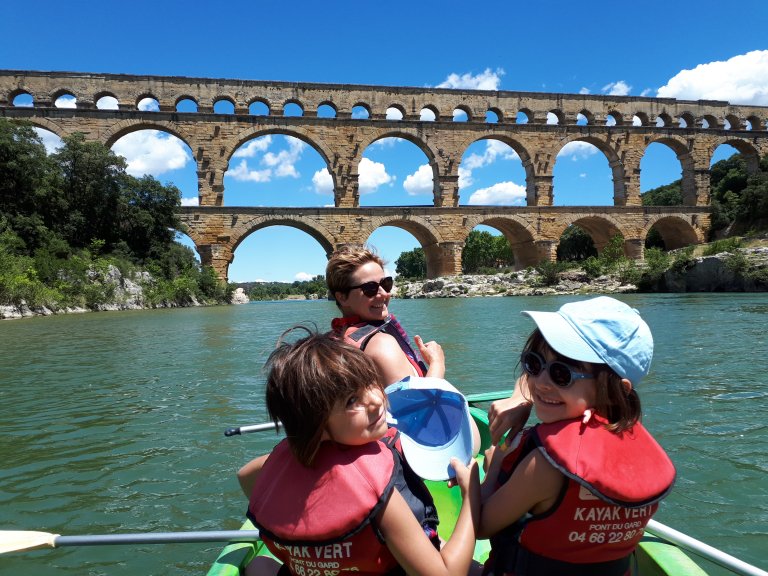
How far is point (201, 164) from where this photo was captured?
28.0 m

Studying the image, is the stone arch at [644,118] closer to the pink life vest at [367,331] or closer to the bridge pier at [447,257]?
the bridge pier at [447,257]

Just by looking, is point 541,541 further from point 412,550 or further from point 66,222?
point 66,222

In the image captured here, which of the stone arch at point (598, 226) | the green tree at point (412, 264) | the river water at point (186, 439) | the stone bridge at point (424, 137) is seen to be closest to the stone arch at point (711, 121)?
the stone bridge at point (424, 137)

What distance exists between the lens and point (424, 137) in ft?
100

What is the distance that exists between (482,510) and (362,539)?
1.20ft

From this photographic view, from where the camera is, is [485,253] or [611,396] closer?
[611,396]

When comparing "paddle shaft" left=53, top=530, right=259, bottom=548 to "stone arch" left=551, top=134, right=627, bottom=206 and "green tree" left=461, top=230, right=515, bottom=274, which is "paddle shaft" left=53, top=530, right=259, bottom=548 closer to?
"stone arch" left=551, top=134, right=627, bottom=206

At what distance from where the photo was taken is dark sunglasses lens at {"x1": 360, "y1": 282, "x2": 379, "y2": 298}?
8.01 ft

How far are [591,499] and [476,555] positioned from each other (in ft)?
2.76

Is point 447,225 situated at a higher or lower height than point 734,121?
lower

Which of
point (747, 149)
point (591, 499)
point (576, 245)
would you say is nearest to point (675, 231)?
point (747, 149)

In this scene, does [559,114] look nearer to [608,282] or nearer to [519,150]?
[519,150]

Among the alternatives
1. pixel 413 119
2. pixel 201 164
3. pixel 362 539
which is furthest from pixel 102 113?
pixel 362 539

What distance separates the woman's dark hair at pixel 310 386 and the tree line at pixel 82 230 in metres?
19.5
